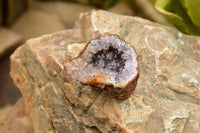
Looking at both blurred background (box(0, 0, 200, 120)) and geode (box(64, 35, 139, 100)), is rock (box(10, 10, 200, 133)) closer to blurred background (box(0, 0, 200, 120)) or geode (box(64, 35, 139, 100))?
geode (box(64, 35, 139, 100))

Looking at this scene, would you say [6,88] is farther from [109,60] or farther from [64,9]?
[109,60]

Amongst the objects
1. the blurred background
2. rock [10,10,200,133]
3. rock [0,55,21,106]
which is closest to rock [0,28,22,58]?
the blurred background

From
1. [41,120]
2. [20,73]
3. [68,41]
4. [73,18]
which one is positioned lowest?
[73,18]

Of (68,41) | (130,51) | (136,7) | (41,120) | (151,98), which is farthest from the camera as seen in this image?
(136,7)

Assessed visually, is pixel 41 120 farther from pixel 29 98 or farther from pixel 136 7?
pixel 136 7

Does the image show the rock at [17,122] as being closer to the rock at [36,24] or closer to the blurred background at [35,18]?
the blurred background at [35,18]

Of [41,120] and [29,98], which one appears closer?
[41,120]

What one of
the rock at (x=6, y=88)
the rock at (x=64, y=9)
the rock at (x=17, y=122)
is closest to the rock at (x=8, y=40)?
the rock at (x=6, y=88)

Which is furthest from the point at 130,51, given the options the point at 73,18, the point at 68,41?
the point at 73,18
